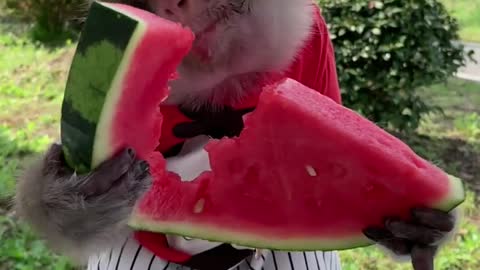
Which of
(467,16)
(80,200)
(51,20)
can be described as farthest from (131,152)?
(467,16)

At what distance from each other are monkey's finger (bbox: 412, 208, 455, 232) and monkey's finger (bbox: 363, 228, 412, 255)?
57 millimetres

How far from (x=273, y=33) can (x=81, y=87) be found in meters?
0.55

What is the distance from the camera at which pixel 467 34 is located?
959cm

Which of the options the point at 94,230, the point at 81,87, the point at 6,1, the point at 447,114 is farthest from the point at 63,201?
the point at 6,1

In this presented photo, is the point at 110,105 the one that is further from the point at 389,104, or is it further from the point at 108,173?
the point at 389,104

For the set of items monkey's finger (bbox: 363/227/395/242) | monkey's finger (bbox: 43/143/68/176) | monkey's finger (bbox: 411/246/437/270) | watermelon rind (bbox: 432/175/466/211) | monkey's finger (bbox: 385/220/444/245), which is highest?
monkey's finger (bbox: 43/143/68/176)

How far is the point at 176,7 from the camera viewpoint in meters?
1.67

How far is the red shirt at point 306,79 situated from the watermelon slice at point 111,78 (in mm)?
381

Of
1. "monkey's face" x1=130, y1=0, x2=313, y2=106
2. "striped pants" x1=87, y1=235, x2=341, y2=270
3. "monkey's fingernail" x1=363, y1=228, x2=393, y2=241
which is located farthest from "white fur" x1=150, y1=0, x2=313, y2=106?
"monkey's fingernail" x1=363, y1=228, x2=393, y2=241

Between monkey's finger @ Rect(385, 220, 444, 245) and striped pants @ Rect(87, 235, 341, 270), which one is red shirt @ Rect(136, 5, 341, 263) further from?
monkey's finger @ Rect(385, 220, 444, 245)

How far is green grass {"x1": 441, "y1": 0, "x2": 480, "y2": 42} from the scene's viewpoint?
31.3ft

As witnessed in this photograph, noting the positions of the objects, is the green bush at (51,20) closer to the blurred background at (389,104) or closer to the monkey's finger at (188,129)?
the blurred background at (389,104)

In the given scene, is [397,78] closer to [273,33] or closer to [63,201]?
[273,33]

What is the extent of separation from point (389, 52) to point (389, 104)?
43 cm
